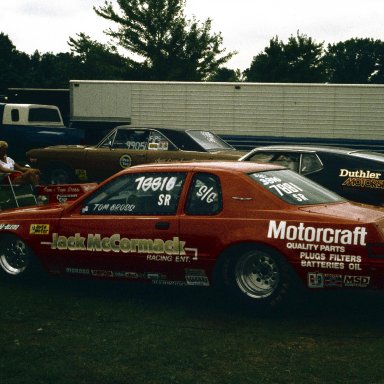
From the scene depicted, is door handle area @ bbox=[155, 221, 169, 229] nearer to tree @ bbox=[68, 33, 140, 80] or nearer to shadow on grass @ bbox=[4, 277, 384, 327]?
shadow on grass @ bbox=[4, 277, 384, 327]

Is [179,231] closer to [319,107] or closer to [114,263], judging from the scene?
[114,263]

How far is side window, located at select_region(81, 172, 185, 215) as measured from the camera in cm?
701

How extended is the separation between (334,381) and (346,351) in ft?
2.27

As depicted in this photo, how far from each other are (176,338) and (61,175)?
1125 cm

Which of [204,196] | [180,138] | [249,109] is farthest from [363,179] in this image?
[249,109]

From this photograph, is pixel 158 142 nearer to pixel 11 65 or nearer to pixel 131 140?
pixel 131 140

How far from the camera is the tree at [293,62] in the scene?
4928 centimetres

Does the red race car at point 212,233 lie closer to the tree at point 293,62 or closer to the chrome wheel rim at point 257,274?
the chrome wheel rim at point 257,274

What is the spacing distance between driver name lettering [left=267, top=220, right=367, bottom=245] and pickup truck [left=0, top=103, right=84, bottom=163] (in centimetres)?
1486

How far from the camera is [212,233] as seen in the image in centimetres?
666

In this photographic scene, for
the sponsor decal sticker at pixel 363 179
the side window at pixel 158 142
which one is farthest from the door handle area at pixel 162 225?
the side window at pixel 158 142

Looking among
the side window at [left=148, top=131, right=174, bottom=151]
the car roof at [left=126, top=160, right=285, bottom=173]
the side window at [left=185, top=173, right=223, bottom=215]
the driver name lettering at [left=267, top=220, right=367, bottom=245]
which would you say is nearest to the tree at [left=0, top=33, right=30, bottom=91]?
the side window at [left=148, top=131, right=174, bottom=151]

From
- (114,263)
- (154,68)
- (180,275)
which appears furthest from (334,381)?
(154,68)

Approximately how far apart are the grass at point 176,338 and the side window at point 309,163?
366 cm
